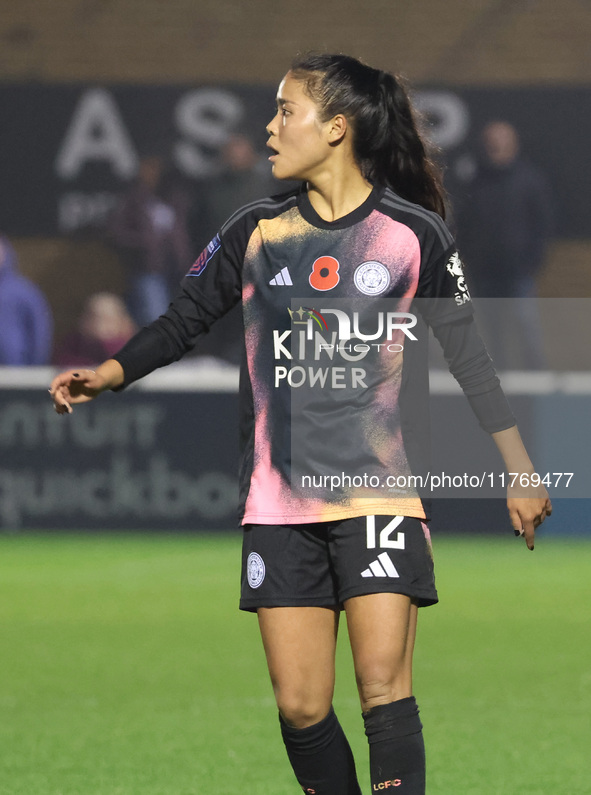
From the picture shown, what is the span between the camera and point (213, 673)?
721 cm

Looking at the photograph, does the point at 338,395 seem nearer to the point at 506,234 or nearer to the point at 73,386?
the point at 73,386

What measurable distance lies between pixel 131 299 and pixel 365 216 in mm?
10697

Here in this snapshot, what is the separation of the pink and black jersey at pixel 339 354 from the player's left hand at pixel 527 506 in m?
0.24

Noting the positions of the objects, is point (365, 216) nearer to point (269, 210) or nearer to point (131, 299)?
point (269, 210)

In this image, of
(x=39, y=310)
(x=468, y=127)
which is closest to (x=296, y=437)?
(x=39, y=310)

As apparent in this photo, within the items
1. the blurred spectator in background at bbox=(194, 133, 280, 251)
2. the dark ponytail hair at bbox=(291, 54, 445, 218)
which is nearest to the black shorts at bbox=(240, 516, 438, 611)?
the dark ponytail hair at bbox=(291, 54, 445, 218)

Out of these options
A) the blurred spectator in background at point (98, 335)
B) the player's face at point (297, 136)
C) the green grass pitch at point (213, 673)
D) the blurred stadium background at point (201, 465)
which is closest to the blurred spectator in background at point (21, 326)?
the blurred spectator in background at point (98, 335)

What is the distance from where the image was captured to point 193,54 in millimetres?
17109

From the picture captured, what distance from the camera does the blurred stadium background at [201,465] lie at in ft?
19.7

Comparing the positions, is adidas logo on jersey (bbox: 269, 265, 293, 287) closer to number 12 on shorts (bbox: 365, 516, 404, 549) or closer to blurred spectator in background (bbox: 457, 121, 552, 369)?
number 12 on shorts (bbox: 365, 516, 404, 549)

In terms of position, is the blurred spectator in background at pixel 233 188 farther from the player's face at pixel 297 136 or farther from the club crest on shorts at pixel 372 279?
the club crest on shorts at pixel 372 279

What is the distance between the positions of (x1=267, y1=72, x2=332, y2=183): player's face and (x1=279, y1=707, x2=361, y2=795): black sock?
1.46 metres

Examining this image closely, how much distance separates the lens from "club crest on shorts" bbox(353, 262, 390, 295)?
163 inches

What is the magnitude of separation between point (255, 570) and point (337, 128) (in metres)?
1.21
